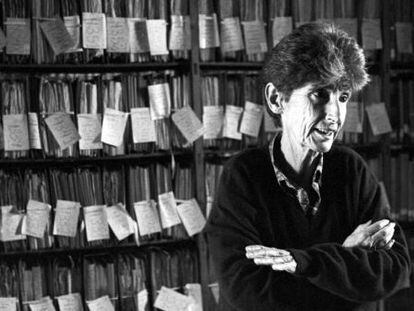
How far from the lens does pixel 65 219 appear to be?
2826mm

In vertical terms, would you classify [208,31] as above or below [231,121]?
above

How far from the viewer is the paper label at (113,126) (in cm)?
282

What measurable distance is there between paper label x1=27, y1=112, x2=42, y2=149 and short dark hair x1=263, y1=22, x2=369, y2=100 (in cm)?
185

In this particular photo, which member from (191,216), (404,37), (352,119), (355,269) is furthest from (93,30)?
(355,269)

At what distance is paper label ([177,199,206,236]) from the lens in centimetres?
296

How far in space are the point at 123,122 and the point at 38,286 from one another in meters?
0.91

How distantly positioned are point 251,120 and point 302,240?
5.99 ft

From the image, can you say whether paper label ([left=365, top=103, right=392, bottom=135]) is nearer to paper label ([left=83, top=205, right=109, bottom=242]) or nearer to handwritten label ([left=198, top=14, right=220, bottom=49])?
handwritten label ([left=198, top=14, right=220, bottom=49])

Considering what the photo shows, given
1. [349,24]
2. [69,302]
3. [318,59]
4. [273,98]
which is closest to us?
[318,59]

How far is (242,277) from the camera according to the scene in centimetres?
116

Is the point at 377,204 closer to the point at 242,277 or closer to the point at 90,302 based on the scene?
the point at 242,277

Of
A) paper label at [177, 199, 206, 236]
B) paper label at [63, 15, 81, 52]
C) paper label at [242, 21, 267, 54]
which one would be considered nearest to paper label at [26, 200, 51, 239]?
paper label at [177, 199, 206, 236]

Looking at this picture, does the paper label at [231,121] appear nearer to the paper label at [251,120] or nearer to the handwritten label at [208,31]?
the paper label at [251,120]

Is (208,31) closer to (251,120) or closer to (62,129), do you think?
(251,120)
